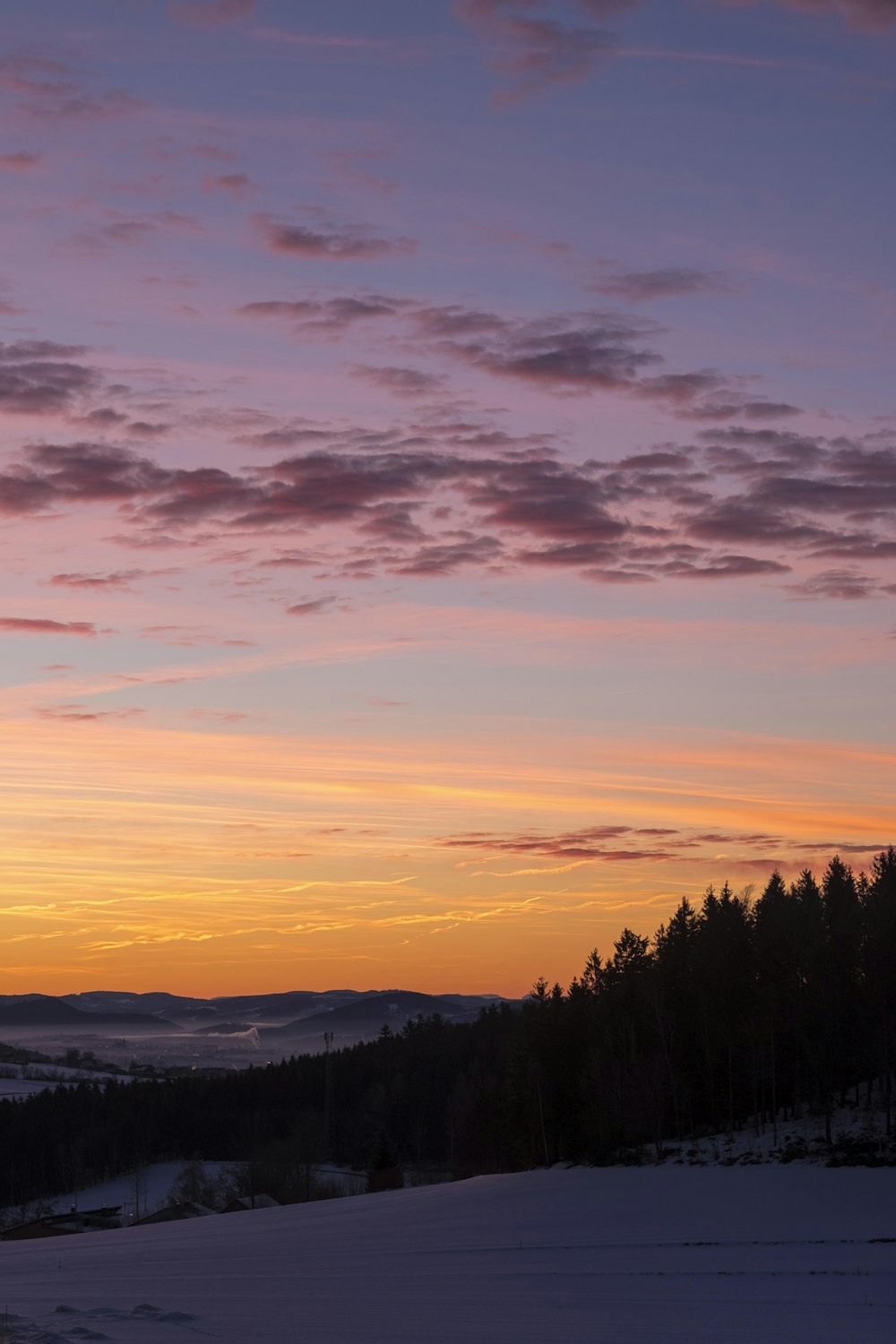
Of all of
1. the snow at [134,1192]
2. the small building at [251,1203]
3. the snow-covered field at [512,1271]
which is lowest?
the snow at [134,1192]

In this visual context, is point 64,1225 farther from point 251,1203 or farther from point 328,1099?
point 328,1099

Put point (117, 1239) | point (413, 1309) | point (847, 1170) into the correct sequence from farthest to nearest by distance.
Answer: point (847, 1170) < point (117, 1239) < point (413, 1309)

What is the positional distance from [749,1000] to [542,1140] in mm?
15272

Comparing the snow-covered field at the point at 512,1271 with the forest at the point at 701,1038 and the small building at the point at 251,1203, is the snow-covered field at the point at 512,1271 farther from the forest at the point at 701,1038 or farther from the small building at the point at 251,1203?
the small building at the point at 251,1203

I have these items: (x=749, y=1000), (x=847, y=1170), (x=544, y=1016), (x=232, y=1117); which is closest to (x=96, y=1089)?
(x=232, y=1117)

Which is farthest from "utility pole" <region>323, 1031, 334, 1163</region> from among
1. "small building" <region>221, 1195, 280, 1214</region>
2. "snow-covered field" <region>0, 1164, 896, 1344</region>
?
"snow-covered field" <region>0, 1164, 896, 1344</region>

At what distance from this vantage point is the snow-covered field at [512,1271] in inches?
779

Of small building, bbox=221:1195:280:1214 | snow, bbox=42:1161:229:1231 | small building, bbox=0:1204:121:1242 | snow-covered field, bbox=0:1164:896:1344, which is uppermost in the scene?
snow-covered field, bbox=0:1164:896:1344

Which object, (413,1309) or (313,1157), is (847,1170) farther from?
(313,1157)

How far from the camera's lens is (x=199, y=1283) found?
91.7 feet

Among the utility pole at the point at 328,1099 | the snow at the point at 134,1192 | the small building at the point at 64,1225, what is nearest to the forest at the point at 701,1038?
the utility pole at the point at 328,1099

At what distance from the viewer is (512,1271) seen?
29.3 m

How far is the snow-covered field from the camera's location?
779 inches

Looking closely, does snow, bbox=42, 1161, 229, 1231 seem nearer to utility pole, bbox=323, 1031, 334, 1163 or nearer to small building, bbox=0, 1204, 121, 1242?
utility pole, bbox=323, 1031, 334, 1163
